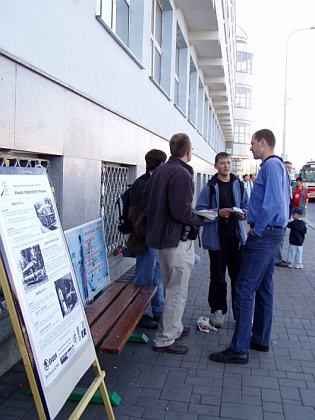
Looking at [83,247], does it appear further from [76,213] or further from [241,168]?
[241,168]

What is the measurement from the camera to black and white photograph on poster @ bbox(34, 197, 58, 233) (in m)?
2.56

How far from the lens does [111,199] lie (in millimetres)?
6961

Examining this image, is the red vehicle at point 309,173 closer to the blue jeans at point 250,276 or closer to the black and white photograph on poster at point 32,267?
the blue jeans at point 250,276

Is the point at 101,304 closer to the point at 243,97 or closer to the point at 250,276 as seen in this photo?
the point at 250,276

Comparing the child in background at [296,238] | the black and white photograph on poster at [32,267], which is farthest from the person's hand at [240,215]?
the child in background at [296,238]

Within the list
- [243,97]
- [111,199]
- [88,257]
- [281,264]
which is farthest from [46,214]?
[243,97]

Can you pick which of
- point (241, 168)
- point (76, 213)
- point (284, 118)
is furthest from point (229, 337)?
point (241, 168)

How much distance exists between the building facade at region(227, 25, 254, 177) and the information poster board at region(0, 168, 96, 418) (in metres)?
55.2

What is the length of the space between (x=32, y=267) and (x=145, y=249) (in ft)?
8.35

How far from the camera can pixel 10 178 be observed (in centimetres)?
236

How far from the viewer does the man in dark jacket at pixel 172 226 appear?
3.86m

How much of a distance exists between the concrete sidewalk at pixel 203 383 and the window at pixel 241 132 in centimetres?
5457

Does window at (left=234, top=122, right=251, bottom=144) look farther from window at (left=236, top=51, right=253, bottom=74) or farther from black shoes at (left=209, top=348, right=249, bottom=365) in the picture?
black shoes at (left=209, top=348, right=249, bottom=365)

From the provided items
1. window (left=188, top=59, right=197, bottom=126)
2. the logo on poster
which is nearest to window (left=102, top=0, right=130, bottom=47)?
the logo on poster
